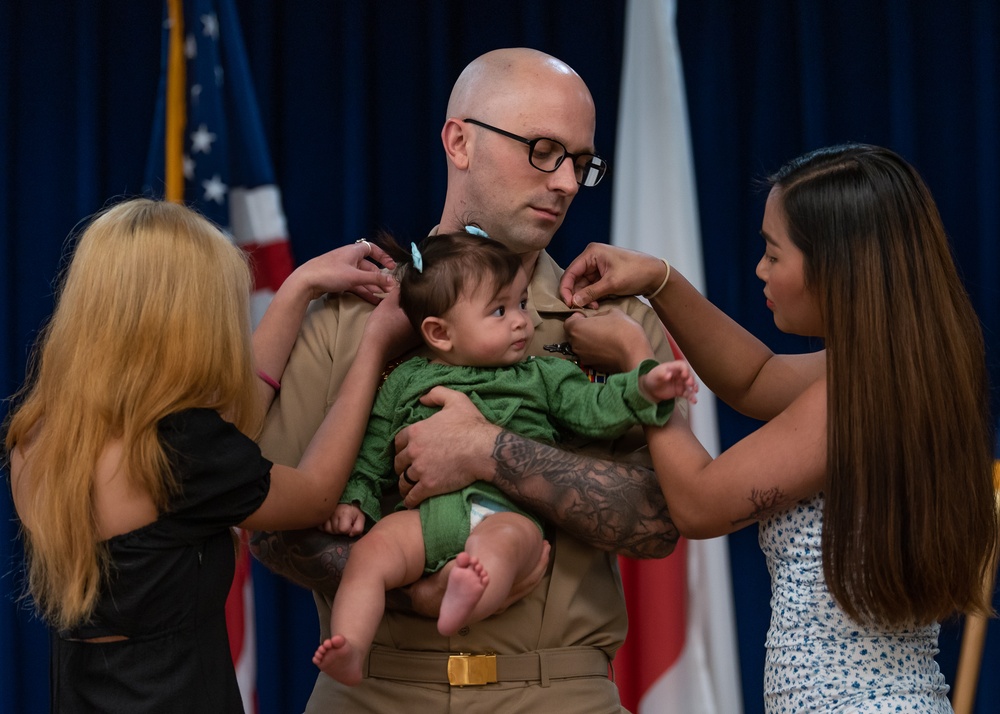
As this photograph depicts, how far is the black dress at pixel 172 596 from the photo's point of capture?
1.84 m

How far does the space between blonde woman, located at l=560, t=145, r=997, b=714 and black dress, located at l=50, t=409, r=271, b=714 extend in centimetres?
74

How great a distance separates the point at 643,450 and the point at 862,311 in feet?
1.79

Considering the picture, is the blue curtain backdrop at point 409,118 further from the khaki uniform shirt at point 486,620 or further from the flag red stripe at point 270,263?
the khaki uniform shirt at point 486,620

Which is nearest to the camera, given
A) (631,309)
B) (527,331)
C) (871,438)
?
(871,438)

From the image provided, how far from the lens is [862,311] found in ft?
6.35

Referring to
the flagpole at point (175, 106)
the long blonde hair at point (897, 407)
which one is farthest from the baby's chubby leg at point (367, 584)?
the flagpole at point (175, 106)

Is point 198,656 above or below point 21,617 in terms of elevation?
above

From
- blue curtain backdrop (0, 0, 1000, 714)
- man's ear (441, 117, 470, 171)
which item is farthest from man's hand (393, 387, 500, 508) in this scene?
blue curtain backdrop (0, 0, 1000, 714)

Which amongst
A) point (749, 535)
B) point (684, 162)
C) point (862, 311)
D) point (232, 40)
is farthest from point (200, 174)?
point (862, 311)

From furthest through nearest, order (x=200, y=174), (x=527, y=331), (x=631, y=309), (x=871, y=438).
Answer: (x=200, y=174)
(x=631, y=309)
(x=527, y=331)
(x=871, y=438)

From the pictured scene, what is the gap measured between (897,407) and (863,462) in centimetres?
11

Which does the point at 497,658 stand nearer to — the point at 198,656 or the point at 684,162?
the point at 198,656

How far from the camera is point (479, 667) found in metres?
2.15

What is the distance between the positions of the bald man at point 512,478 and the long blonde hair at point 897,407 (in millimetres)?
380
